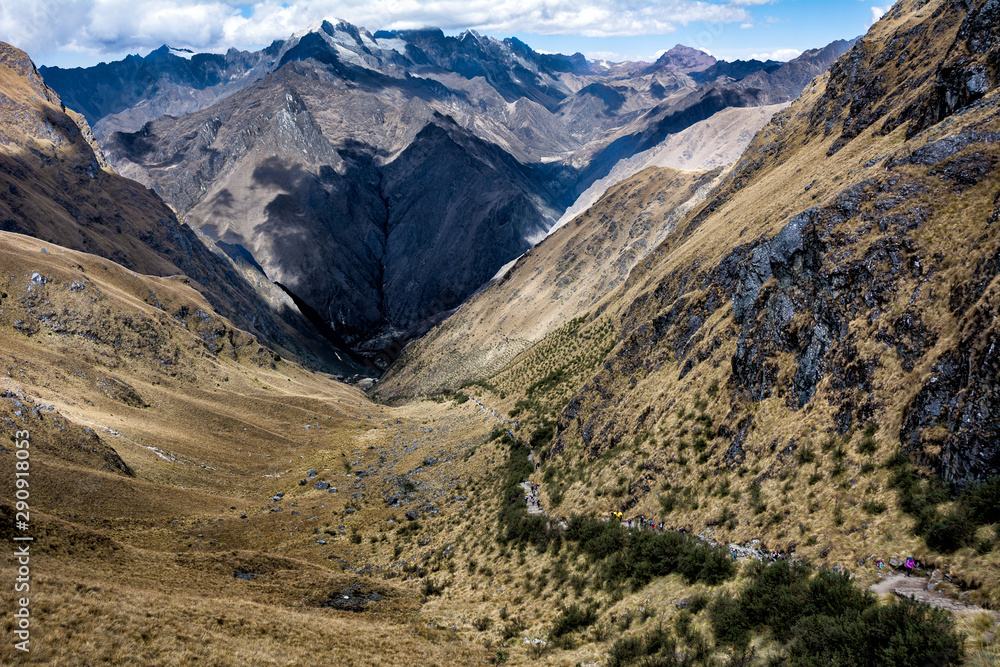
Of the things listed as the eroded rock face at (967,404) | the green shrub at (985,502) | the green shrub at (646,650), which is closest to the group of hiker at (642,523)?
the green shrub at (646,650)

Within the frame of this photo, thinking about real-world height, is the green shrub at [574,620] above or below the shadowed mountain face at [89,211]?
below

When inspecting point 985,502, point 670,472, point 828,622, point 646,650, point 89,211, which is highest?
point 89,211

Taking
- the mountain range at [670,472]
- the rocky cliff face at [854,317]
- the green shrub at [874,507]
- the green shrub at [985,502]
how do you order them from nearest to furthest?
the green shrub at [985,502] < the mountain range at [670,472] < the green shrub at [874,507] < the rocky cliff face at [854,317]

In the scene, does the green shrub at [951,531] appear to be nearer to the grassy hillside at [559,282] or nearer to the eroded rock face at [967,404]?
the eroded rock face at [967,404]

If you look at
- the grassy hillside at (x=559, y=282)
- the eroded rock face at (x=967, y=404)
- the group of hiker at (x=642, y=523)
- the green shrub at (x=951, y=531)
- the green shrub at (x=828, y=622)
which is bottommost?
the group of hiker at (x=642, y=523)

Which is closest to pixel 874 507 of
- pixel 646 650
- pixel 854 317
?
pixel 646 650

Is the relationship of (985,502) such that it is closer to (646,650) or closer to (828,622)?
(828,622)

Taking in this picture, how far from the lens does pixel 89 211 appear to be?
429 feet

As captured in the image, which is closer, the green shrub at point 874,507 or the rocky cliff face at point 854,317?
the green shrub at point 874,507

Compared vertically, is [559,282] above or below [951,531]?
above

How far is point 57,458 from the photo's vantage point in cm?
3175

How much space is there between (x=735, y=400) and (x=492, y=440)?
102 feet

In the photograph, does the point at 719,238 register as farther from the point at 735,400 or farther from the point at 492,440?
the point at 492,440

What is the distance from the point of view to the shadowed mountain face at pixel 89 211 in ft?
374
